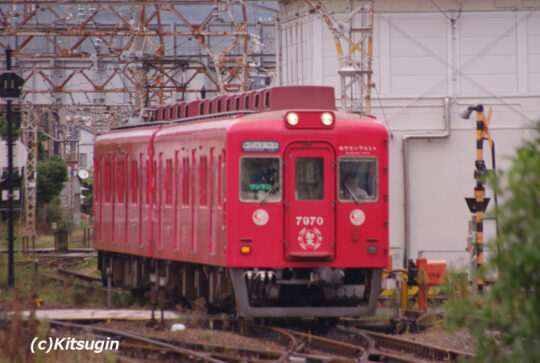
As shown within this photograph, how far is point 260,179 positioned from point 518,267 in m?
8.20

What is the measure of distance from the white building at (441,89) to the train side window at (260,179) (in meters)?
10.7

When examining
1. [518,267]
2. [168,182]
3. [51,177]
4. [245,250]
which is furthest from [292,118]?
[51,177]

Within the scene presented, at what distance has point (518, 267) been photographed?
6.51 m

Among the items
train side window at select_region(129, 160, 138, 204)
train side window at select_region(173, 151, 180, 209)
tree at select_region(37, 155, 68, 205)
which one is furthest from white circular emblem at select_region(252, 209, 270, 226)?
tree at select_region(37, 155, 68, 205)

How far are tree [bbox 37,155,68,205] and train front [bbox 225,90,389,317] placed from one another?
36359 millimetres

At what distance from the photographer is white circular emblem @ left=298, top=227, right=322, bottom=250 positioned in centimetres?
1448

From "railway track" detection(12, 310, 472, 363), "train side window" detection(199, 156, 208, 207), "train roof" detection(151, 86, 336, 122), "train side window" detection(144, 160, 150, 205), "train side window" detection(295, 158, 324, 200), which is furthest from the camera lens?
"train side window" detection(144, 160, 150, 205)

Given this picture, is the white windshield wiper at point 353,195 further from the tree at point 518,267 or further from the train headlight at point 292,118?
the tree at point 518,267

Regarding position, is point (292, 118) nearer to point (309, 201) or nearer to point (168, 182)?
point (309, 201)

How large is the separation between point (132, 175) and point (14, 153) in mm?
3877

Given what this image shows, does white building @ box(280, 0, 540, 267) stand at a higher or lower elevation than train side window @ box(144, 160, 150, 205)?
higher

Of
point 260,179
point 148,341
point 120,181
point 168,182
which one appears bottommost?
point 148,341

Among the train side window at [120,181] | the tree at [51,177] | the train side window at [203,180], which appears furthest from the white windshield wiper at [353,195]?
the tree at [51,177]

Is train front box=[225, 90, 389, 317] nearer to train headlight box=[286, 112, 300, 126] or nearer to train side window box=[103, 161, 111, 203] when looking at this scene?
train headlight box=[286, 112, 300, 126]
